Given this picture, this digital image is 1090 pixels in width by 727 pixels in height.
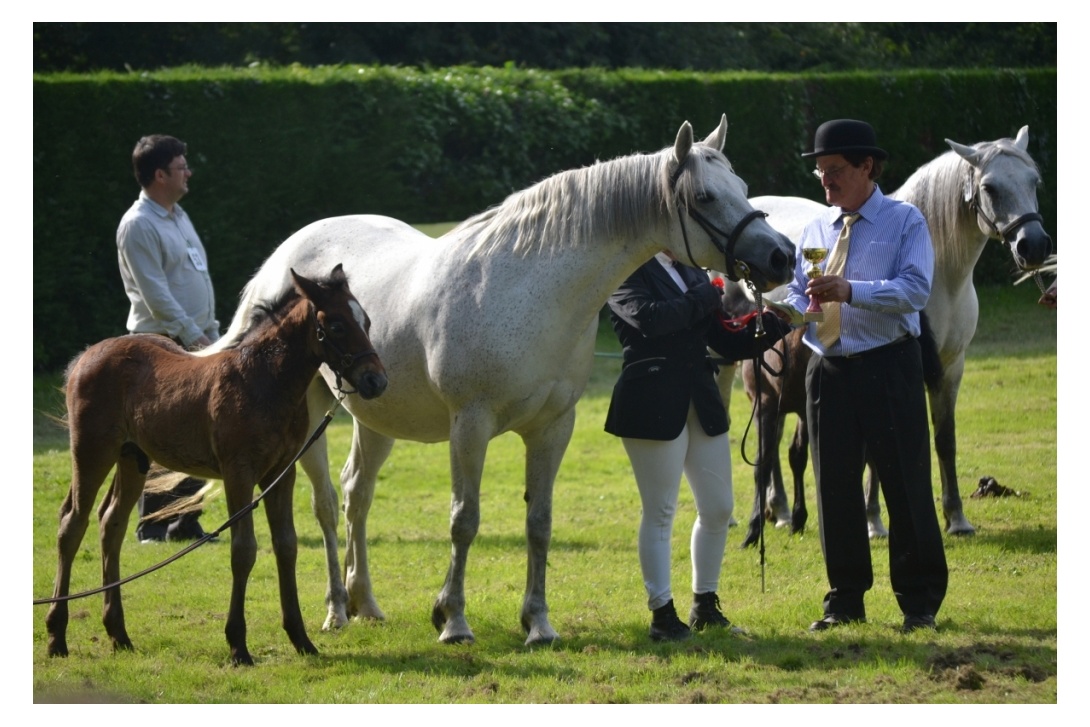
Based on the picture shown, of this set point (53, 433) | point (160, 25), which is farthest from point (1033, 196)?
point (160, 25)

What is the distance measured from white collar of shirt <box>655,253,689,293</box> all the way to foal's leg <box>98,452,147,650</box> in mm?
2447

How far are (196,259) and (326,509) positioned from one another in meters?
2.12

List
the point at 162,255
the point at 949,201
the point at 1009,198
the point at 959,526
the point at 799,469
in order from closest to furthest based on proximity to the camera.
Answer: the point at 1009,198 → the point at 949,201 → the point at 162,255 → the point at 959,526 → the point at 799,469

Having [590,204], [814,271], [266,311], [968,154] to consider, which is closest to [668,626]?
[814,271]

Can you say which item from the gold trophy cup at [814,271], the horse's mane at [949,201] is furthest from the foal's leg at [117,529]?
the horse's mane at [949,201]

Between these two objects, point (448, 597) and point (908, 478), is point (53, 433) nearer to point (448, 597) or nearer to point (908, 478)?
point (448, 597)

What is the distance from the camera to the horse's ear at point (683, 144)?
15.6ft

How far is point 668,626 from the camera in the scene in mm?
5184

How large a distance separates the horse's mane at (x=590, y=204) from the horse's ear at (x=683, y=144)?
0.03m

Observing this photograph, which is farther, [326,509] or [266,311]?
[326,509]

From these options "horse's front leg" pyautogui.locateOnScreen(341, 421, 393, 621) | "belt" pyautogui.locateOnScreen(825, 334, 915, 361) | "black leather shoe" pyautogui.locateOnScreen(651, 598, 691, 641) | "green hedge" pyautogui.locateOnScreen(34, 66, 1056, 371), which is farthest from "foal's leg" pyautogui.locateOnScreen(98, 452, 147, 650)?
"green hedge" pyautogui.locateOnScreen(34, 66, 1056, 371)

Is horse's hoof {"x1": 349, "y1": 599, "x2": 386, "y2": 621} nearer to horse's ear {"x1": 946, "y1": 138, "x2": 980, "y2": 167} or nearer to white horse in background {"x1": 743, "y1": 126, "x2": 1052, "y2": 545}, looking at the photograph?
white horse in background {"x1": 743, "y1": 126, "x2": 1052, "y2": 545}

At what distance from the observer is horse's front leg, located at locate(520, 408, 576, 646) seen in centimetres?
538

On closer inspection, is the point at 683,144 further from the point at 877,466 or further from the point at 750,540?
the point at 750,540
